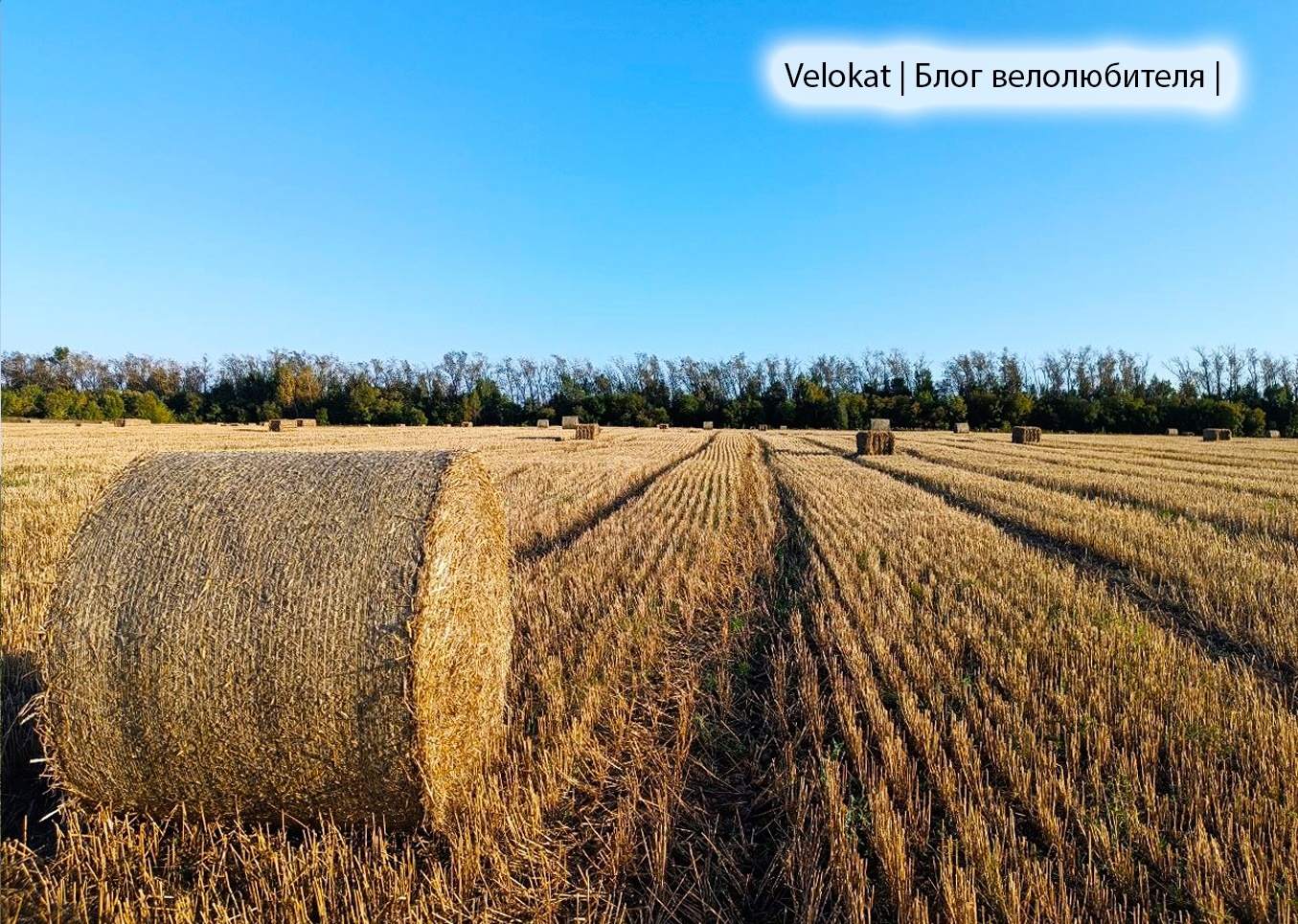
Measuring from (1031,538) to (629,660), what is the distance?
321 inches

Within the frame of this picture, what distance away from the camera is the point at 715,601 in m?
7.52

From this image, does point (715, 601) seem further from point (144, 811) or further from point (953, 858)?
point (144, 811)

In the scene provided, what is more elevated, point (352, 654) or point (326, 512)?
point (326, 512)

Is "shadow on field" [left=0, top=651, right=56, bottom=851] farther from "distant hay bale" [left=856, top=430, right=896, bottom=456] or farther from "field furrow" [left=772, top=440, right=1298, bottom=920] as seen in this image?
"distant hay bale" [left=856, top=430, right=896, bottom=456]

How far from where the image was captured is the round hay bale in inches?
135

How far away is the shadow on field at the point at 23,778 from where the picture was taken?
→ 355 cm

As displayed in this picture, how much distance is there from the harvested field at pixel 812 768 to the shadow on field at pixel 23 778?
2 cm

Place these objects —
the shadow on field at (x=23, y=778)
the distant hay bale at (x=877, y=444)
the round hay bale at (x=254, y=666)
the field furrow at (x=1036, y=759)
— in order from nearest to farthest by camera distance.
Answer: the field furrow at (x=1036, y=759), the round hay bale at (x=254, y=666), the shadow on field at (x=23, y=778), the distant hay bale at (x=877, y=444)

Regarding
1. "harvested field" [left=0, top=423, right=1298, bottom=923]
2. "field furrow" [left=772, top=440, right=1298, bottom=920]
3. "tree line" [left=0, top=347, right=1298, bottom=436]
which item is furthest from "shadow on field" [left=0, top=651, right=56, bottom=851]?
"tree line" [left=0, top=347, right=1298, bottom=436]

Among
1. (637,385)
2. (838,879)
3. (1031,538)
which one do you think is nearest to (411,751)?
(838,879)

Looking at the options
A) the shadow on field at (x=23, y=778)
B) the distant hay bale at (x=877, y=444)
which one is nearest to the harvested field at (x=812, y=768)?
the shadow on field at (x=23, y=778)

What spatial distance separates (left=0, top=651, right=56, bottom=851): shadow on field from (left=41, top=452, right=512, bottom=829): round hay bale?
316 millimetres

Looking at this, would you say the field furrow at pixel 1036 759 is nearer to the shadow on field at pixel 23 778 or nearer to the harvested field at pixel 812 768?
the harvested field at pixel 812 768

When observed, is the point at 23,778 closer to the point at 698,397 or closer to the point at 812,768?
the point at 812,768
